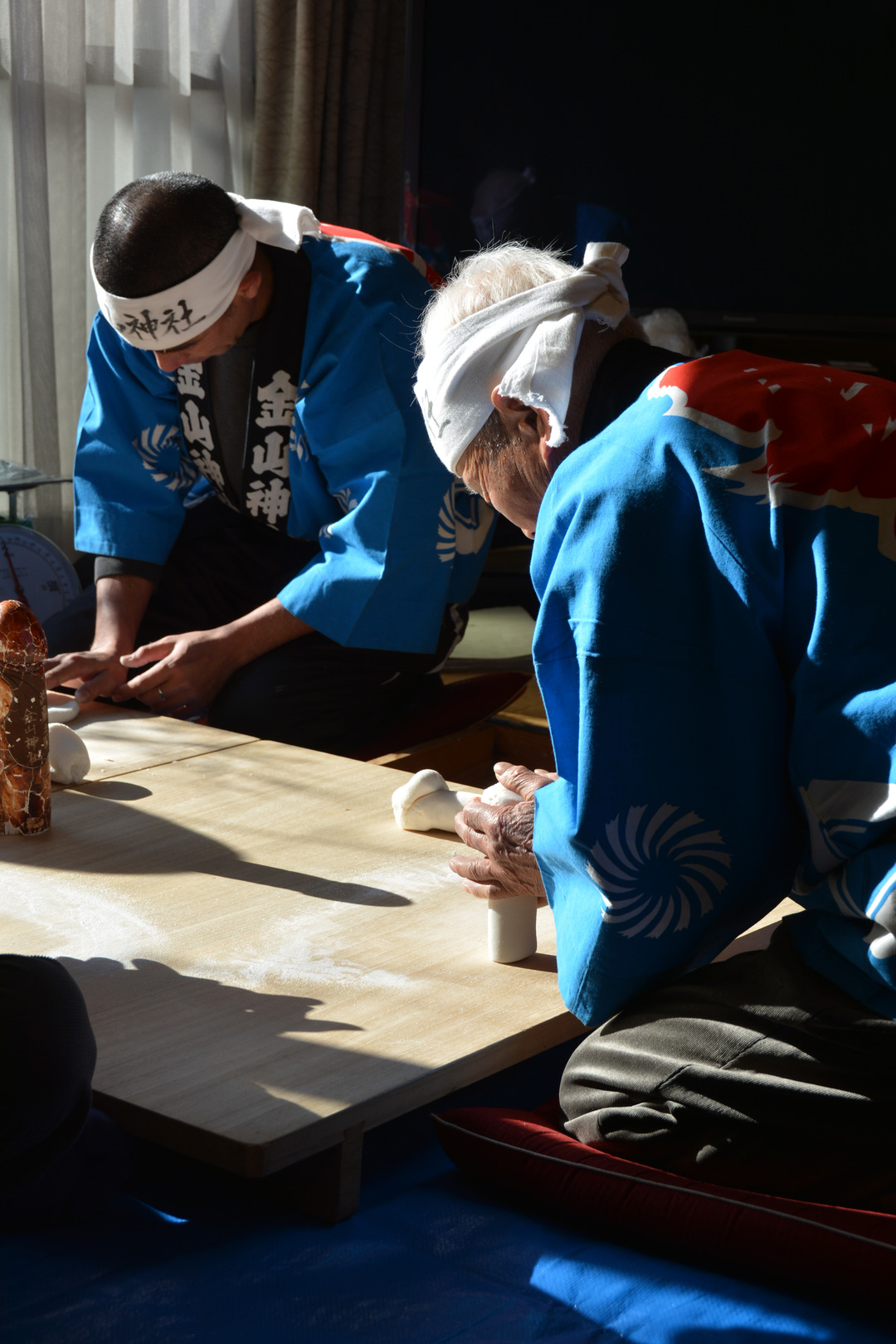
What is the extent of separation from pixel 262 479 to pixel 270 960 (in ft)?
4.68

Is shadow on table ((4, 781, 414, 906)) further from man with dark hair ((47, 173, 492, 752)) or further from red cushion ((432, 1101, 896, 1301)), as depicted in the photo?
man with dark hair ((47, 173, 492, 752))

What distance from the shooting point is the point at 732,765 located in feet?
3.34

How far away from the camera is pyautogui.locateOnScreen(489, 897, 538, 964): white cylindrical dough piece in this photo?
1.29m

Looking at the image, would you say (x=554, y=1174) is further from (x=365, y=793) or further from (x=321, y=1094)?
(x=365, y=793)

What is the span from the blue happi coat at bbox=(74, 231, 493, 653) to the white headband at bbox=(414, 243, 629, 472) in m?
1.06

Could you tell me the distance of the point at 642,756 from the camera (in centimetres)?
102

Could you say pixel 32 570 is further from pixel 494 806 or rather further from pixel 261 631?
pixel 494 806

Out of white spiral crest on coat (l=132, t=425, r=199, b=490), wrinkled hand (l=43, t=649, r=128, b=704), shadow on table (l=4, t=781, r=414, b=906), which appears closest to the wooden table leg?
shadow on table (l=4, t=781, r=414, b=906)

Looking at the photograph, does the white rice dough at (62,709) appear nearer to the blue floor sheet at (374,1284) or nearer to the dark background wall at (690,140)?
the blue floor sheet at (374,1284)

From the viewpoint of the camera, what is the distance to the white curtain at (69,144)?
11.3 ft

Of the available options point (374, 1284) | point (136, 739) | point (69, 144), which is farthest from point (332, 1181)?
point (69, 144)

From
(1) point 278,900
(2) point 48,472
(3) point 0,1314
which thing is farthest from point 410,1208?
(2) point 48,472

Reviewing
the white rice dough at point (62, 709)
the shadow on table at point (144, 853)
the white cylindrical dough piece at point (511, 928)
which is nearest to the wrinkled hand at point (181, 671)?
the white rice dough at point (62, 709)

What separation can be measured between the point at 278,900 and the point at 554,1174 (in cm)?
48
